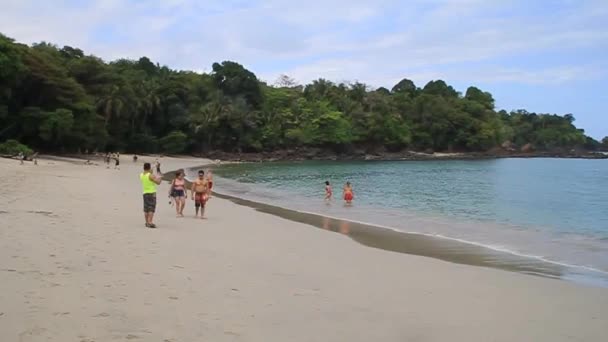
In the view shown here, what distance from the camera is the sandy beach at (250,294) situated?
5.86 metres

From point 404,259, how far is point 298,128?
89045 mm

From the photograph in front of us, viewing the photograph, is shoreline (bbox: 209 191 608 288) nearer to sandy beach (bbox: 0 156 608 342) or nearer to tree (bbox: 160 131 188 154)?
sandy beach (bbox: 0 156 608 342)

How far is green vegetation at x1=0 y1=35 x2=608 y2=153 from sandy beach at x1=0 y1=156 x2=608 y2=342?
4613 cm

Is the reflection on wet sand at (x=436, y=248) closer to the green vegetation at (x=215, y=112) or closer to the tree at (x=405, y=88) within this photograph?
the green vegetation at (x=215, y=112)

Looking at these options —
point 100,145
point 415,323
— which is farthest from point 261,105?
point 415,323

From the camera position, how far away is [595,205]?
2934 centimetres

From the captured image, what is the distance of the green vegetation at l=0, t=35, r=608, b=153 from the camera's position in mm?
57250

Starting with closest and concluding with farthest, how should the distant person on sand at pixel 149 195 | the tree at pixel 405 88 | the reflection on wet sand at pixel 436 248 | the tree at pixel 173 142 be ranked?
the reflection on wet sand at pixel 436 248 < the distant person on sand at pixel 149 195 < the tree at pixel 173 142 < the tree at pixel 405 88

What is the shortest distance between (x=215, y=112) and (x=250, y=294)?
81.3m

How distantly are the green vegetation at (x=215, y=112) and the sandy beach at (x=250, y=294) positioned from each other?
46131 millimetres

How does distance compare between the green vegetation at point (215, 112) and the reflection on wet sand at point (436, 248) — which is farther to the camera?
the green vegetation at point (215, 112)

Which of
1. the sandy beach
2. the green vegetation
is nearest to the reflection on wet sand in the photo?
the sandy beach

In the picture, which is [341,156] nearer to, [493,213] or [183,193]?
[493,213]

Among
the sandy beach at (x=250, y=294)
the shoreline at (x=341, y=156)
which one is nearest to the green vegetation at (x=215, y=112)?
the shoreline at (x=341, y=156)
